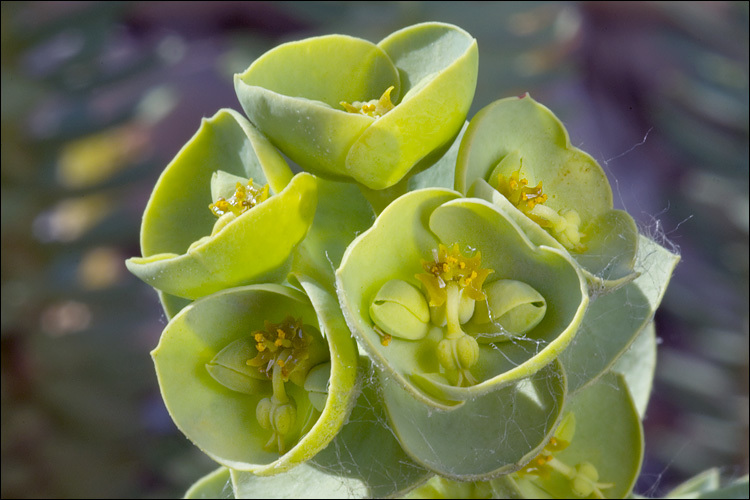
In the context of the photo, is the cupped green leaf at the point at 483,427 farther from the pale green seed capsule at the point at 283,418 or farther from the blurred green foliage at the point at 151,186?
the blurred green foliage at the point at 151,186

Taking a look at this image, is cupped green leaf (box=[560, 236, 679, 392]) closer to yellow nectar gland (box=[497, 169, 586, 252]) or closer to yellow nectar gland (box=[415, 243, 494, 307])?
yellow nectar gland (box=[497, 169, 586, 252])

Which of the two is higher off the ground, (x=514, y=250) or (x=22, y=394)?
(x=514, y=250)

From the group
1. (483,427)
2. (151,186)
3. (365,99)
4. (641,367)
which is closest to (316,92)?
(365,99)

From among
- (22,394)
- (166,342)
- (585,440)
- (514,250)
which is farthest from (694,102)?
(22,394)

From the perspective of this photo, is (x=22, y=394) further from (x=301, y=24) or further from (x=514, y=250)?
(x=514, y=250)

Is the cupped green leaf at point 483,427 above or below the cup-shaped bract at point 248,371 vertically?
below

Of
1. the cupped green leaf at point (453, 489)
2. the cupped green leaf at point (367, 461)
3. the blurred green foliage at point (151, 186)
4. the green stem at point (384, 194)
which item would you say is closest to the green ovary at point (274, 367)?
the cupped green leaf at point (367, 461)

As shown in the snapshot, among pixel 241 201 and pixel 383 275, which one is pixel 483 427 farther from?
pixel 241 201
